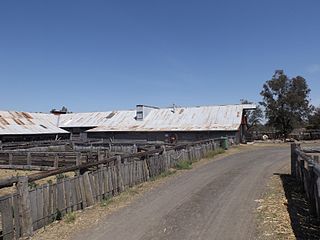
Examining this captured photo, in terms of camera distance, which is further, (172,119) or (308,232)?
(172,119)

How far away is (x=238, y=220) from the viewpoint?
8.21 metres

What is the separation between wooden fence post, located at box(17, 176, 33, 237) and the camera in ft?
25.1

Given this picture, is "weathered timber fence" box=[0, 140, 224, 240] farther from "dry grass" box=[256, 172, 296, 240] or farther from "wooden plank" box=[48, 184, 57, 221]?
"dry grass" box=[256, 172, 296, 240]

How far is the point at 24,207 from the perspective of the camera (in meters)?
7.70

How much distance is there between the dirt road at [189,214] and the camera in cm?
741

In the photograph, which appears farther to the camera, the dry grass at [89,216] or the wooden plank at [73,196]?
the wooden plank at [73,196]

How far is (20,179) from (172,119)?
4117 cm

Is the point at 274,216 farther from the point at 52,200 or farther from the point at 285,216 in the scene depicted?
the point at 52,200

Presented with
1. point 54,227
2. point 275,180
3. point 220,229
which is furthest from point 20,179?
point 275,180

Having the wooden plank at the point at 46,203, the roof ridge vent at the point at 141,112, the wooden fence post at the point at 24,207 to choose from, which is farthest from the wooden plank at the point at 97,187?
the roof ridge vent at the point at 141,112

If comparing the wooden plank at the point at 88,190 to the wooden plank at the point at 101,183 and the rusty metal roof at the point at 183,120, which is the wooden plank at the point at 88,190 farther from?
the rusty metal roof at the point at 183,120

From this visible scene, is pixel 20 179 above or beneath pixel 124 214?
above

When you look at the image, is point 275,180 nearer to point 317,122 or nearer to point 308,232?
point 308,232

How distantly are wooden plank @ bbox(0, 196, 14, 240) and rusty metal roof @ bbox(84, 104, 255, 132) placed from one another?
Answer: 36.5 m
